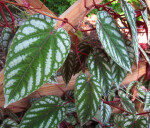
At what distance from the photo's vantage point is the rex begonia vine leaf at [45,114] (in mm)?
656

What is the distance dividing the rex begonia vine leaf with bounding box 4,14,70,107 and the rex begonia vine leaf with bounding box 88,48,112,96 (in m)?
0.27

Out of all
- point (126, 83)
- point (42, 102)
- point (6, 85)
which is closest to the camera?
point (6, 85)

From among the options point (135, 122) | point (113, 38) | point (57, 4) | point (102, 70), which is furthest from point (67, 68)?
point (57, 4)

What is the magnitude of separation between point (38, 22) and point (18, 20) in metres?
0.39

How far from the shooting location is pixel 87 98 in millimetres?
620

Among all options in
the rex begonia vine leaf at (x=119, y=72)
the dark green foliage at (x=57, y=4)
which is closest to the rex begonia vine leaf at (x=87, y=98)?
the rex begonia vine leaf at (x=119, y=72)

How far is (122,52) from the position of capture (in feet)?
1.94

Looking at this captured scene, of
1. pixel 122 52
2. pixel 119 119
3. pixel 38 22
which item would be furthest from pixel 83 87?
pixel 119 119

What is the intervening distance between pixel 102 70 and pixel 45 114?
35cm

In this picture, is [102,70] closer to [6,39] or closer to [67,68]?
[67,68]

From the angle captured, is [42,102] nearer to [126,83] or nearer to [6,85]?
[6,85]

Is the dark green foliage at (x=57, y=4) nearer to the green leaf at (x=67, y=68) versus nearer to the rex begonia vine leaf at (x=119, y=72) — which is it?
the green leaf at (x=67, y=68)

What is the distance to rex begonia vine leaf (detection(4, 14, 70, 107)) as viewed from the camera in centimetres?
39

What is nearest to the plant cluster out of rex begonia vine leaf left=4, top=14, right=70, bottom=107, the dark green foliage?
rex begonia vine leaf left=4, top=14, right=70, bottom=107
